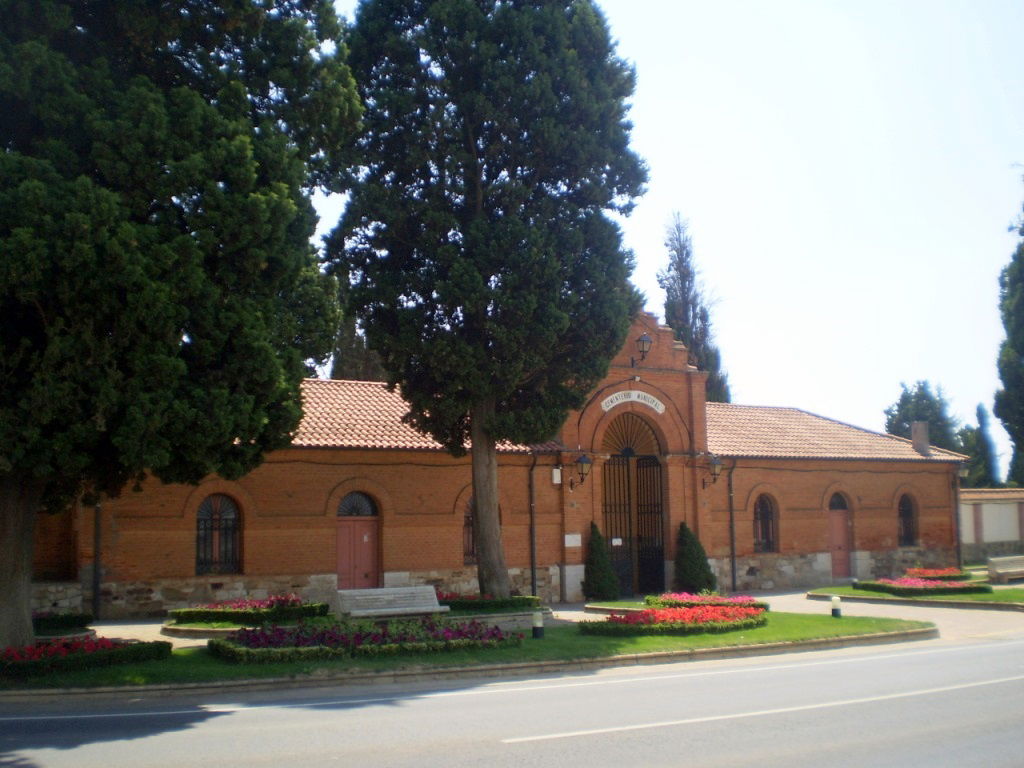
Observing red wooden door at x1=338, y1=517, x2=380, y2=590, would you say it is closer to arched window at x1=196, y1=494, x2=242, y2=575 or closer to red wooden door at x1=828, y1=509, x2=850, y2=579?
arched window at x1=196, y1=494, x2=242, y2=575

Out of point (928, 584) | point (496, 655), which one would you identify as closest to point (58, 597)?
point (496, 655)

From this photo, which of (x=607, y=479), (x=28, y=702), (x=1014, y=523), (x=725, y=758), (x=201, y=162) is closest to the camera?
(x=725, y=758)

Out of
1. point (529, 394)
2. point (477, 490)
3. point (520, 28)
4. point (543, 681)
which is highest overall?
point (520, 28)

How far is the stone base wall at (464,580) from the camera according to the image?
86.6 ft

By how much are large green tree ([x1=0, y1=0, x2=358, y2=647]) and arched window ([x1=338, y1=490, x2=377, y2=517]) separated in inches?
394

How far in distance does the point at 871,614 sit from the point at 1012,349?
2089 cm

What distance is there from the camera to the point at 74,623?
1872 cm

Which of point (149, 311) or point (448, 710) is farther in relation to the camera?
point (149, 311)

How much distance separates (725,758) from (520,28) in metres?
16.5

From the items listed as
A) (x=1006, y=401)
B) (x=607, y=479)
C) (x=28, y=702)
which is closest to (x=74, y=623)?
(x=28, y=702)

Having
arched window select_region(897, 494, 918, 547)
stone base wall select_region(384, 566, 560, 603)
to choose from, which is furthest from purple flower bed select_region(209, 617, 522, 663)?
arched window select_region(897, 494, 918, 547)

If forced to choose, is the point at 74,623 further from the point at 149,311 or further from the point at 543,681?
the point at 543,681

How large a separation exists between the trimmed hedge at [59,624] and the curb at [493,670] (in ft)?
16.6

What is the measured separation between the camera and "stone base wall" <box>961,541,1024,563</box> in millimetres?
44438
